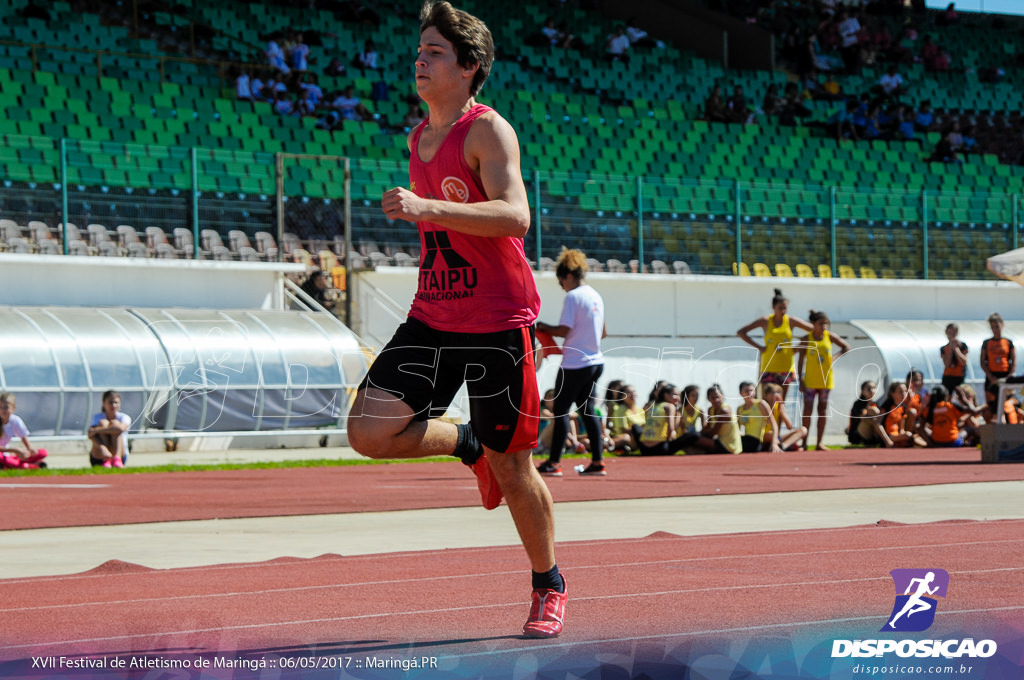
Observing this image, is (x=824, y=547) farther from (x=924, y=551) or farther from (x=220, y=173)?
(x=220, y=173)

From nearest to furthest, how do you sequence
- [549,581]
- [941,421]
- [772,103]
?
[549,581] < [941,421] < [772,103]

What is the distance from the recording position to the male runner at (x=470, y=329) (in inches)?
190

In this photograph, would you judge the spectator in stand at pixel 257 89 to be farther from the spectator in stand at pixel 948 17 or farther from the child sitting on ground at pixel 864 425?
the spectator in stand at pixel 948 17

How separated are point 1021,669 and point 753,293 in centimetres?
2535

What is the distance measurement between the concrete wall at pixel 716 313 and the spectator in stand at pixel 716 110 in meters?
6.77

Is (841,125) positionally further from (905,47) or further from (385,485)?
(385,485)

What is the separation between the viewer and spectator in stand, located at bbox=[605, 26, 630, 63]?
3666cm

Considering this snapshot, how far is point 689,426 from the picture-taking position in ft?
66.2

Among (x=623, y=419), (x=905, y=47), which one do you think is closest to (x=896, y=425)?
(x=623, y=419)

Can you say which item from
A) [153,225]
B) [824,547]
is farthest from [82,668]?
[153,225]

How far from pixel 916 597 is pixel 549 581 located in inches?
55.1

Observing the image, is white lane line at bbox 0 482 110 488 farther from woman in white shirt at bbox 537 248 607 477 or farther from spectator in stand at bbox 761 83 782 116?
spectator in stand at bbox 761 83 782 116

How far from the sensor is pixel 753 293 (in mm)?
Answer: 29000

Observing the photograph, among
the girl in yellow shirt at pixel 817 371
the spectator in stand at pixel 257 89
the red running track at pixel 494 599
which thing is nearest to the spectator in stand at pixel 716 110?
the spectator in stand at pixel 257 89
